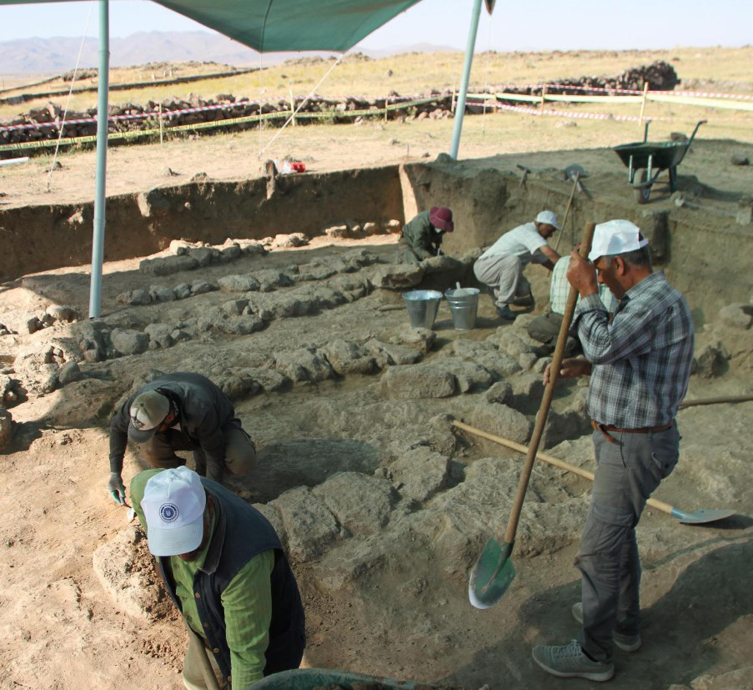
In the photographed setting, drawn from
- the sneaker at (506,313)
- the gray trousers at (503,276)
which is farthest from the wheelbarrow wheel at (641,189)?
the sneaker at (506,313)

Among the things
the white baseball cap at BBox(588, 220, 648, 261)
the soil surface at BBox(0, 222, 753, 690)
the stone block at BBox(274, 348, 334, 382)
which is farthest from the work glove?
the white baseball cap at BBox(588, 220, 648, 261)

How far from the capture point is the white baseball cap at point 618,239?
8.30 feet

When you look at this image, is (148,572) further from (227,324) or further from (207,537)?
(227,324)

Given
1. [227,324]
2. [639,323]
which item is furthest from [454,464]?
[227,324]

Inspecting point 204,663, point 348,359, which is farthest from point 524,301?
point 204,663

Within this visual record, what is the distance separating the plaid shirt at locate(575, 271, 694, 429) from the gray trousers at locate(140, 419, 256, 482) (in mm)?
2202

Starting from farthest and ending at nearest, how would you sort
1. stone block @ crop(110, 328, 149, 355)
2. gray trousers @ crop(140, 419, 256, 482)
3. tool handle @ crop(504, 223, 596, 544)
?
stone block @ crop(110, 328, 149, 355) < gray trousers @ crop(140, 419, 256, 482) < tool handle @ crop(504, 223, 596, 544)

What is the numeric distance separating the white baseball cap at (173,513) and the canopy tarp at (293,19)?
20.6ft

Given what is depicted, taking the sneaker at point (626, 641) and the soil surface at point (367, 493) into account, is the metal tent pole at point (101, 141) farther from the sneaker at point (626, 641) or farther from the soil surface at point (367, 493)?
the sneaker at point (626, 641)

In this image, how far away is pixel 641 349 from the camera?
2531 millimetres

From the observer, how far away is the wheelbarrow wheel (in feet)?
23.1

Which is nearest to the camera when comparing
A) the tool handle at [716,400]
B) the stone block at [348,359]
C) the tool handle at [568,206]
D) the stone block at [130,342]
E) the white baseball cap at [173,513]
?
the white baseball cap at [173,513]

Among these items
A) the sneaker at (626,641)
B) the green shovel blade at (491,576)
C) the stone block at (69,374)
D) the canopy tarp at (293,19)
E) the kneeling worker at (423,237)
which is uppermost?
the canopy tarp at (293,19)

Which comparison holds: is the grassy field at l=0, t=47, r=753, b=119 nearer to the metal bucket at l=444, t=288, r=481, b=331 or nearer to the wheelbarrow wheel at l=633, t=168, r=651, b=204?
the metal bucket at l=444, t=288, r=481, b=331
